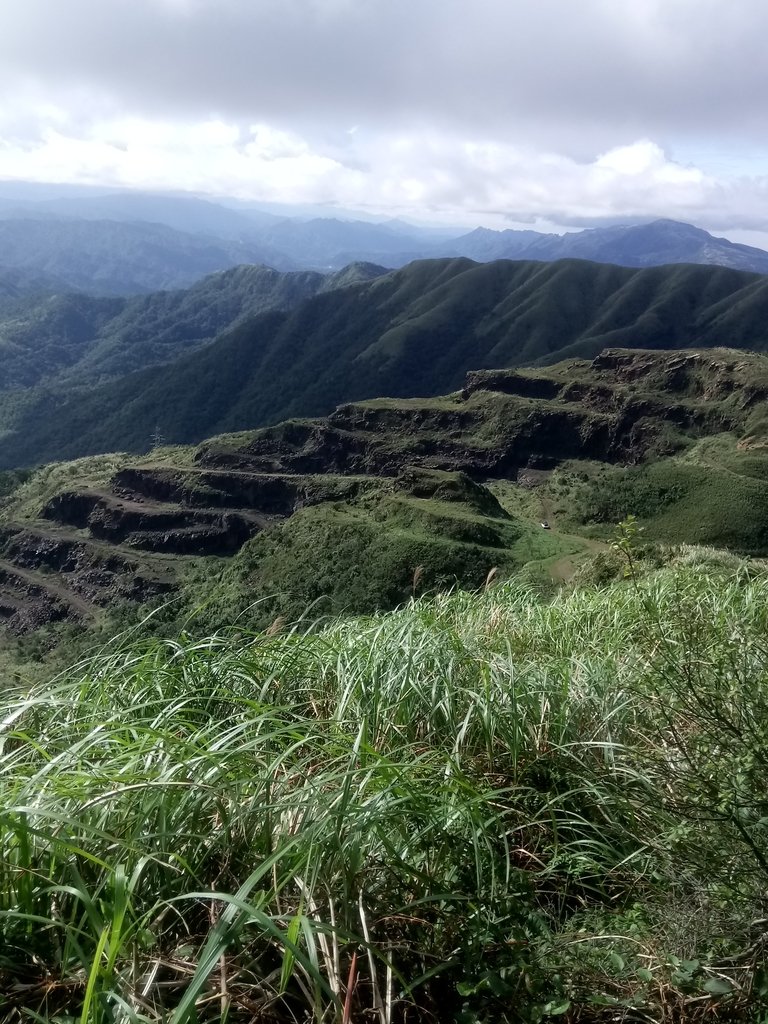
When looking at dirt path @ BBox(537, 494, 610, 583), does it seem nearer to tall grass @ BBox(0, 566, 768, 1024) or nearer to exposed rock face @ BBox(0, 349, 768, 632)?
exposed rock face @ BBox(0, 349, 768, 632)

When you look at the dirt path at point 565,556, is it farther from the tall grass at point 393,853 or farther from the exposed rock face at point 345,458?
the tall grass at point 393,853

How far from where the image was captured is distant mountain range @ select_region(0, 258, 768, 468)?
148750 mm

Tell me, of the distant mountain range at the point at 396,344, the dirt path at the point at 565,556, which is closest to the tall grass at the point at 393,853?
the dirt path at the point at 565,556

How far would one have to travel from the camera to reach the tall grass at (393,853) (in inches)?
75.8

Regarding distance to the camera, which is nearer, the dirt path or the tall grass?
the tall grass

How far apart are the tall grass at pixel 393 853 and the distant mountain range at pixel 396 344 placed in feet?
473

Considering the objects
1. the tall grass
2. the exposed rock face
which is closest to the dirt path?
the exposed rock face

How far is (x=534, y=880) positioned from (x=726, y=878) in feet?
2.26

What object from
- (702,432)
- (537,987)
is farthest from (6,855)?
(702,432)

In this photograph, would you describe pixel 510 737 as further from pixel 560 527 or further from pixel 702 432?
pixel 702 432

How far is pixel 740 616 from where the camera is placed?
16.0 ft

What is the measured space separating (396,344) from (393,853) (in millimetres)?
168549

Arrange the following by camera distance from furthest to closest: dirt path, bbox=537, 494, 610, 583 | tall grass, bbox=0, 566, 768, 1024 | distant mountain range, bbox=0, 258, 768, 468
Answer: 1. distant mountain range, bbox=0, 258, 768, 468
2. dirt path, bbox=537, 494, 610, 583
3. tall grass, bbox=0, 566, 768, 1024

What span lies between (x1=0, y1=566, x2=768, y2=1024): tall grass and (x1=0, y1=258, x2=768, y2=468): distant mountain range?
144237 millimetres
